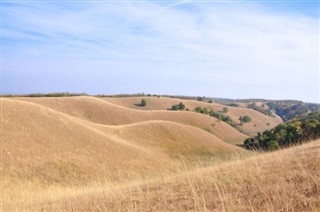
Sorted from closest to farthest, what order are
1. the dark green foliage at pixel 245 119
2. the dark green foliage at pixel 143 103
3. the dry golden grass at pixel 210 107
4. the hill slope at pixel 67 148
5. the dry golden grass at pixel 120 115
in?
the hill slope at pixel 67 148
the dry golden grass at pixel 120 115
the dark green foliage at pixel 143 103
the dry golden grass at pixel 210 107
the dark green foliage at pixel 245 119

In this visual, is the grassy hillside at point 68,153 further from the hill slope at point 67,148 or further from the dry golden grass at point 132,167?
the dry golden grass at point 132,167

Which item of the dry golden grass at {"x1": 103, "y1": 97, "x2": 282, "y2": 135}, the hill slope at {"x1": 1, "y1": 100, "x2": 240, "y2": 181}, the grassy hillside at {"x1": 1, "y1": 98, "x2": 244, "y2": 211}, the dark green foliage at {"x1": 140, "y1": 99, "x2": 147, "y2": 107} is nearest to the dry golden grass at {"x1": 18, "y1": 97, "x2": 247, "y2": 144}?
the grassy hillside at {"x1": 1, "y1": 98, "x2": 244, "y2": 211}

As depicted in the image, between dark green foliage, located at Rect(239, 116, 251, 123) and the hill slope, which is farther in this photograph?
dark green foliage, located at Rect(239, 116, 251, 123)

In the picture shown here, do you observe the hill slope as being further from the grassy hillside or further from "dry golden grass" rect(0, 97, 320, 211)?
"dry golden grass" rect(0, 97, 320, 211)

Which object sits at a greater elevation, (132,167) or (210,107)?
(210,107)

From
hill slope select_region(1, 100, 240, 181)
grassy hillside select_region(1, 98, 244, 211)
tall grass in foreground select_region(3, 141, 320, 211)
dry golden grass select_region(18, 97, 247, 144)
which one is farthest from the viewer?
dry golden grass select_region(18, 97, 247, 144)

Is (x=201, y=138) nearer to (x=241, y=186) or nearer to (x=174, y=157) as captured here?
(x=174, y=157)

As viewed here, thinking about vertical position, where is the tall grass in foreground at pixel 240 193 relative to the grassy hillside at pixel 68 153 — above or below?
above

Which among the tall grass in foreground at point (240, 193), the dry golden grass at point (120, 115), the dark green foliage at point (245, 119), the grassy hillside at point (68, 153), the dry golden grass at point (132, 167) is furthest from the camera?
the dark green foliage at point (245, 119)

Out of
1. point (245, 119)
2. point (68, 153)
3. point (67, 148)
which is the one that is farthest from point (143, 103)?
point (68, 153)

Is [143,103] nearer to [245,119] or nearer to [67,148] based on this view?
[245,119]

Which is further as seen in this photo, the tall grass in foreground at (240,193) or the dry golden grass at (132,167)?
the dry golden grass at (132,167)

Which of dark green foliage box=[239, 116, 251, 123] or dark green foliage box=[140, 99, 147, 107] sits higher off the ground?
dark green foliage box=[140, 99, 147, 107]

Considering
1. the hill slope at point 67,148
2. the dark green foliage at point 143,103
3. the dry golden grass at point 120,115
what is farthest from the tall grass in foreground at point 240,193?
the dark green foliage at point 143,103
